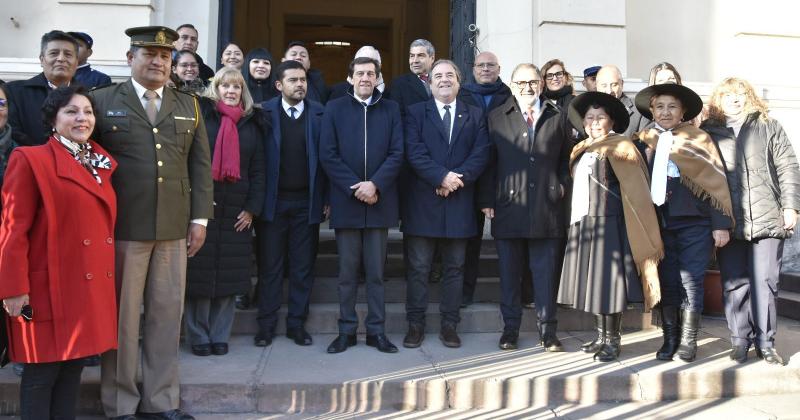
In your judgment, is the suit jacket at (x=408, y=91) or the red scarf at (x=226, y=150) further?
the suit jacket at (x=408, y=91)

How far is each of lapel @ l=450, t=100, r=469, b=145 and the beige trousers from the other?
213cm

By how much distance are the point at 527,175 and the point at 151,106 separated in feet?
8.61

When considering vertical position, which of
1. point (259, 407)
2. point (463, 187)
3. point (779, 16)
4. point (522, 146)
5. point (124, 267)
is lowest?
point (259, 407)

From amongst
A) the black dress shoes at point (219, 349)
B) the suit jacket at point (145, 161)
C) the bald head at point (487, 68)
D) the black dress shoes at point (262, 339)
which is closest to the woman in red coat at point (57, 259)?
the suit jacket at point (145, 161)

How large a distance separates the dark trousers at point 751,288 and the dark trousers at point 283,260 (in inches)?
121

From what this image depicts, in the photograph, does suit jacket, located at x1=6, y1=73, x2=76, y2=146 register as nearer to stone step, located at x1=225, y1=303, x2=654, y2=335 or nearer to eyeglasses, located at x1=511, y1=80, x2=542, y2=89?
stone step, located at x1=225, y1=303, x2=654, y2=335

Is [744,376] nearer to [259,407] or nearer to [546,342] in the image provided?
[546,342]

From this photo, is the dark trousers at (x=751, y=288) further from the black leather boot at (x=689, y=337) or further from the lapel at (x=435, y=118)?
the lapel at (x=435, y=118)

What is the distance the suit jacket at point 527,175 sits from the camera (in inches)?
187

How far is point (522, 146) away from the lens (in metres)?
4.80

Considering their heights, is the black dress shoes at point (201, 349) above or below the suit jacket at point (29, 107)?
below

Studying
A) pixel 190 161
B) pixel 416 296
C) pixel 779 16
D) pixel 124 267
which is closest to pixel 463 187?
pixel 416 296

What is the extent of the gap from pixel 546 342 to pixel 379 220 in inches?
59.6

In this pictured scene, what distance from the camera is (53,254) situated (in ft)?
9.99
